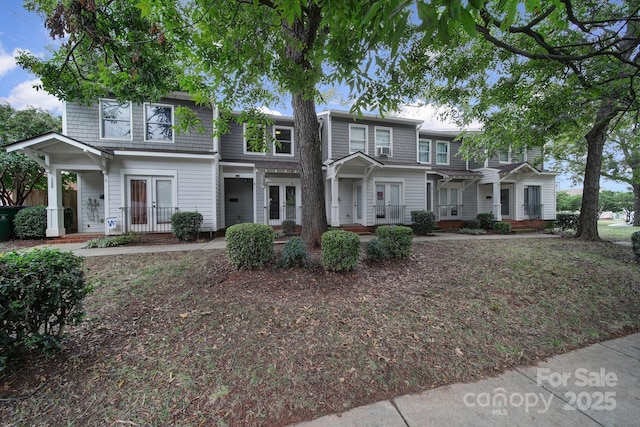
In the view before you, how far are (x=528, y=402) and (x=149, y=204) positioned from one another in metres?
11.6

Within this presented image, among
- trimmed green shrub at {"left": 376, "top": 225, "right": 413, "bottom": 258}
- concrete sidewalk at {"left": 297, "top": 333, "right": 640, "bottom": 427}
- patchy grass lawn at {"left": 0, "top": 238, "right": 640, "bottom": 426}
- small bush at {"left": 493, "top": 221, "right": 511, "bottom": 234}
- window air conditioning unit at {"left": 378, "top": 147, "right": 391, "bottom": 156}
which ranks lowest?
concrete sidewalk at {"left": 297, "top": 333, "right": 640, "bottom": 427}

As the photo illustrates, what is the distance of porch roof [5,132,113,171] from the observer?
8.02 meters

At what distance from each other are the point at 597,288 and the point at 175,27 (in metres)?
8.67

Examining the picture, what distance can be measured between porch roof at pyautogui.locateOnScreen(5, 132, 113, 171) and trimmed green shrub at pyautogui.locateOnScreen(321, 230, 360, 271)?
30.4ft

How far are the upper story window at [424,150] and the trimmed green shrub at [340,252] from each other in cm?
1231

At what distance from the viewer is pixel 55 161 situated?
8.85 meters

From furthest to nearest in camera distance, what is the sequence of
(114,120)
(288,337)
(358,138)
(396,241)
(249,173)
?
(358,138)
(249,173)
(114,120)
(396,241)
(288,337)

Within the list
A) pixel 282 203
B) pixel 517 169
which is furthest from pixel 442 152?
pixel 282 203

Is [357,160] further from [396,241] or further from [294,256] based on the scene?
Answer: [294,256]

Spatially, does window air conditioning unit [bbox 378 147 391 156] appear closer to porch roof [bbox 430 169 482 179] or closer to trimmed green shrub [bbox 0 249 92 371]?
porch roof [bbox 430 169 482 179]

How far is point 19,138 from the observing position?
12.7 m

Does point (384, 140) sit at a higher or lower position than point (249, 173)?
higher

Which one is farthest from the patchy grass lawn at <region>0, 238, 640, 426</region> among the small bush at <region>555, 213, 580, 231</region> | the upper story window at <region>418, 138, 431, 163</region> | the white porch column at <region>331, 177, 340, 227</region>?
the small bush at <region>555, 213, 580, 231</region>

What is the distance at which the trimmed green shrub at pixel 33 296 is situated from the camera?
1969mm
